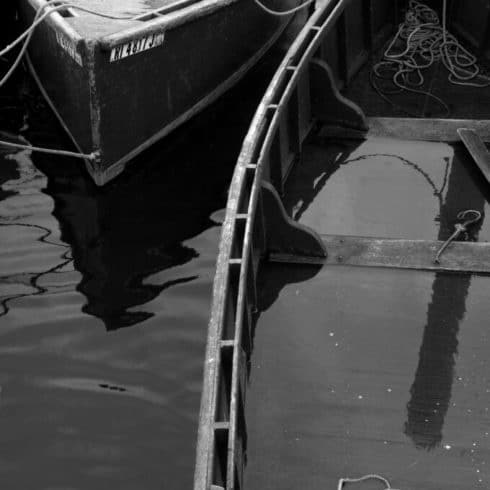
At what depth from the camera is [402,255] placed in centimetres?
546

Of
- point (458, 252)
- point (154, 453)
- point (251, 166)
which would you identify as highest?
point (251, 166)

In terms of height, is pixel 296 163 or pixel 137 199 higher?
pixel 296 163

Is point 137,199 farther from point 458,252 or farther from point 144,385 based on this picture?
point 458,252

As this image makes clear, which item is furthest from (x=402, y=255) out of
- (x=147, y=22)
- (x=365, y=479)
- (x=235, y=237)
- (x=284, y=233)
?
(x=147, y=22)

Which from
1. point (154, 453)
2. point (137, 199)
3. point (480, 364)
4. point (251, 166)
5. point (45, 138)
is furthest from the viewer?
point (45, 138)

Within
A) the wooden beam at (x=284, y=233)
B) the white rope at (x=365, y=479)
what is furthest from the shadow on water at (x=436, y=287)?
the white rope at (x=365, y=479)

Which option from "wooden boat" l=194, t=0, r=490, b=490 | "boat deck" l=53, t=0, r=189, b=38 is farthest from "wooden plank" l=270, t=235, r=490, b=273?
"boat deck" l=53, t=0, r=189, b=38

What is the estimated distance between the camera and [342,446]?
406 centimetres

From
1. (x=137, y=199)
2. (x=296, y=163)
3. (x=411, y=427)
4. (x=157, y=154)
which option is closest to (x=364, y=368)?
(x=411, y=427)

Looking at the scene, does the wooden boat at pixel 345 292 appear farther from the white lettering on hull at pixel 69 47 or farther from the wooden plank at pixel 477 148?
the white lettering on hull at pixel 69 47

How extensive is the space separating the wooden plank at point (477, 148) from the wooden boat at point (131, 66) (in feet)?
10.9

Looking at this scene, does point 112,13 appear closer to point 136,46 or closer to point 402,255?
point 136,46

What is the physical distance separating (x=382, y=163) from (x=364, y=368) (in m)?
2.68

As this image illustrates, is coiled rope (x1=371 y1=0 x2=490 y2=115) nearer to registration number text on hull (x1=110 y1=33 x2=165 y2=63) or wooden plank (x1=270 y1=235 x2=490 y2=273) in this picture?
registration number text on hull (x1=110 y1=33 x2=165 y2=63)
